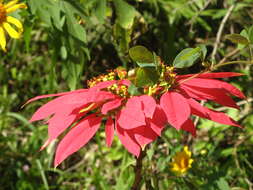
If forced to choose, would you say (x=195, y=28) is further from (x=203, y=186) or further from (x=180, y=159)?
(x=203, y=186)

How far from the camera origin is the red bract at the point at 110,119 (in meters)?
0.52

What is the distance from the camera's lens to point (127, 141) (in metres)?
0.54

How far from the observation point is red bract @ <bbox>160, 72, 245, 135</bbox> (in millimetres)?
521

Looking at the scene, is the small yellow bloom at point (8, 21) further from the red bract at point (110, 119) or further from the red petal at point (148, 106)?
the red petal at point (148, 106)

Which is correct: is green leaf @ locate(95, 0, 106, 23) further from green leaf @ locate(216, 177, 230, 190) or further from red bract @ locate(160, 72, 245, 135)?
green leaf @ locate(216, 177, 230, 190)

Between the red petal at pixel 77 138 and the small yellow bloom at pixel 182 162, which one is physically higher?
the red petal at pixel 77 138

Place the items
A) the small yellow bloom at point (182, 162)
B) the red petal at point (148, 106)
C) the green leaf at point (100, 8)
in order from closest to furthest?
1. the red petal at point (148, 106)
2. the green leaf at point (100, 8)
3. the small yellow bloom at point (182, 162)

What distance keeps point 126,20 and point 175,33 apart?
88cm

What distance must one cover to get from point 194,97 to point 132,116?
117 mm

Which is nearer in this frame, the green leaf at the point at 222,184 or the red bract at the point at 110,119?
the red bract at the point at 110,119

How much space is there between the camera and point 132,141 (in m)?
0.54

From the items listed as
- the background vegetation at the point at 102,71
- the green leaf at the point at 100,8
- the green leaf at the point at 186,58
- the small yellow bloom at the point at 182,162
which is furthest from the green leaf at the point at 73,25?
the small yellow bloom at the point at 182,162

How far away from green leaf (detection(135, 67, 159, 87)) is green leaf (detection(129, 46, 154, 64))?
1 centimetres

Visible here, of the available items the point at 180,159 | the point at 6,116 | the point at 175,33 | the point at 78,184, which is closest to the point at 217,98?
the point at 180,159
